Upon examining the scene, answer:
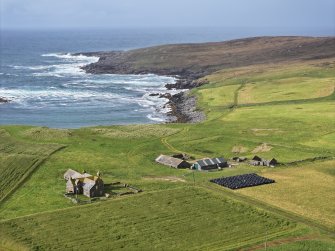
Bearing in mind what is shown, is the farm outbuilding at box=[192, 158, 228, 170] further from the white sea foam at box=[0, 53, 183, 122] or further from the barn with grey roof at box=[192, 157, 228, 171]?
the white sea foam at box=[0, 53, 183, 122]

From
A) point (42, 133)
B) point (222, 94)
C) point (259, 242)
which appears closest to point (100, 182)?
point (259, 242)

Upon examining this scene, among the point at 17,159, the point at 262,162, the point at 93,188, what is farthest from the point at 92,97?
the point at 93,188

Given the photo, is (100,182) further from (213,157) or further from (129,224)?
(213,157)

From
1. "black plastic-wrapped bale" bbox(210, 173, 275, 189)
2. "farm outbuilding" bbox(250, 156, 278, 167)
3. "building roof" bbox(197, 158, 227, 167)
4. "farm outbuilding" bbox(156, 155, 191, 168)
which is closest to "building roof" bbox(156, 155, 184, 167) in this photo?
"farm outbuilding" bbox(156, 155, 191, 168)

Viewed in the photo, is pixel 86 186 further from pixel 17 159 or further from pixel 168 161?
pixel 168 161

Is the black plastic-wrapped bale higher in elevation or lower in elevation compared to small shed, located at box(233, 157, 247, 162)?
higher

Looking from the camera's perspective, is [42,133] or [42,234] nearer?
[42,234]

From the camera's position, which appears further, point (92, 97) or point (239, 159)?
point (92, 97)
